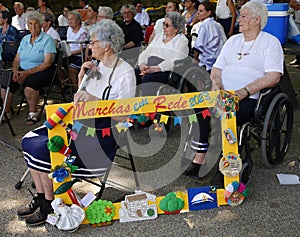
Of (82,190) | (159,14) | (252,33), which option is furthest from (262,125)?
(159,14)

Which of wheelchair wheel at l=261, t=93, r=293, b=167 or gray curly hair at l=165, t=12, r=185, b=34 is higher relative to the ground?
gray curly hair at l=165, t=12, r=185, b=34

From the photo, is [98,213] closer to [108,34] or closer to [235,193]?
[235,193]

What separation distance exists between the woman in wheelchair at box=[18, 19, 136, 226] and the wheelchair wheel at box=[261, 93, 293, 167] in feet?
3.42

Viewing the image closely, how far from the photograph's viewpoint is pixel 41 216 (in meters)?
2.76

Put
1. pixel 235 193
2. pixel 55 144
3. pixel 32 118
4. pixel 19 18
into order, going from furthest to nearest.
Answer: pixel 19 18
pixel 32 118
pixel 235 193
pixel 55 144

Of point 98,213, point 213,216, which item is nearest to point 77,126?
point 98,213

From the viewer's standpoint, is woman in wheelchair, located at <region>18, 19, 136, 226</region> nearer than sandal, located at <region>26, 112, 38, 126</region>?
Yes

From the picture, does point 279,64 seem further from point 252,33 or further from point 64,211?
point 64,211

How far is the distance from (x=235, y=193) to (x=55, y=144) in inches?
48.1

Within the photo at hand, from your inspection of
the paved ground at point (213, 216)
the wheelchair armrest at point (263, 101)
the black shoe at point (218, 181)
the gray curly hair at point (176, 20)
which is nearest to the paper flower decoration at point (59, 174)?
the paved ground at point (213, 216)

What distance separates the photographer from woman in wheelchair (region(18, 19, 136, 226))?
8.95ft

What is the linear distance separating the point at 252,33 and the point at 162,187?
1.37 meters

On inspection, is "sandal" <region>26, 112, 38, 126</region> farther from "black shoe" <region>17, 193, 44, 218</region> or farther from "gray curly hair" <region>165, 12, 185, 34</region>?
"black shoe" <region>17, 193, 44, 218</region>

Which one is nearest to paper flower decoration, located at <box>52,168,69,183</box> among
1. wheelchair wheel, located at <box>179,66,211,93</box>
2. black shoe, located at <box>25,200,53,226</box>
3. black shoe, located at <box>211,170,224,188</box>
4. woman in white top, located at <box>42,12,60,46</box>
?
black shoe, located at <box>25,200,53,226</box>
